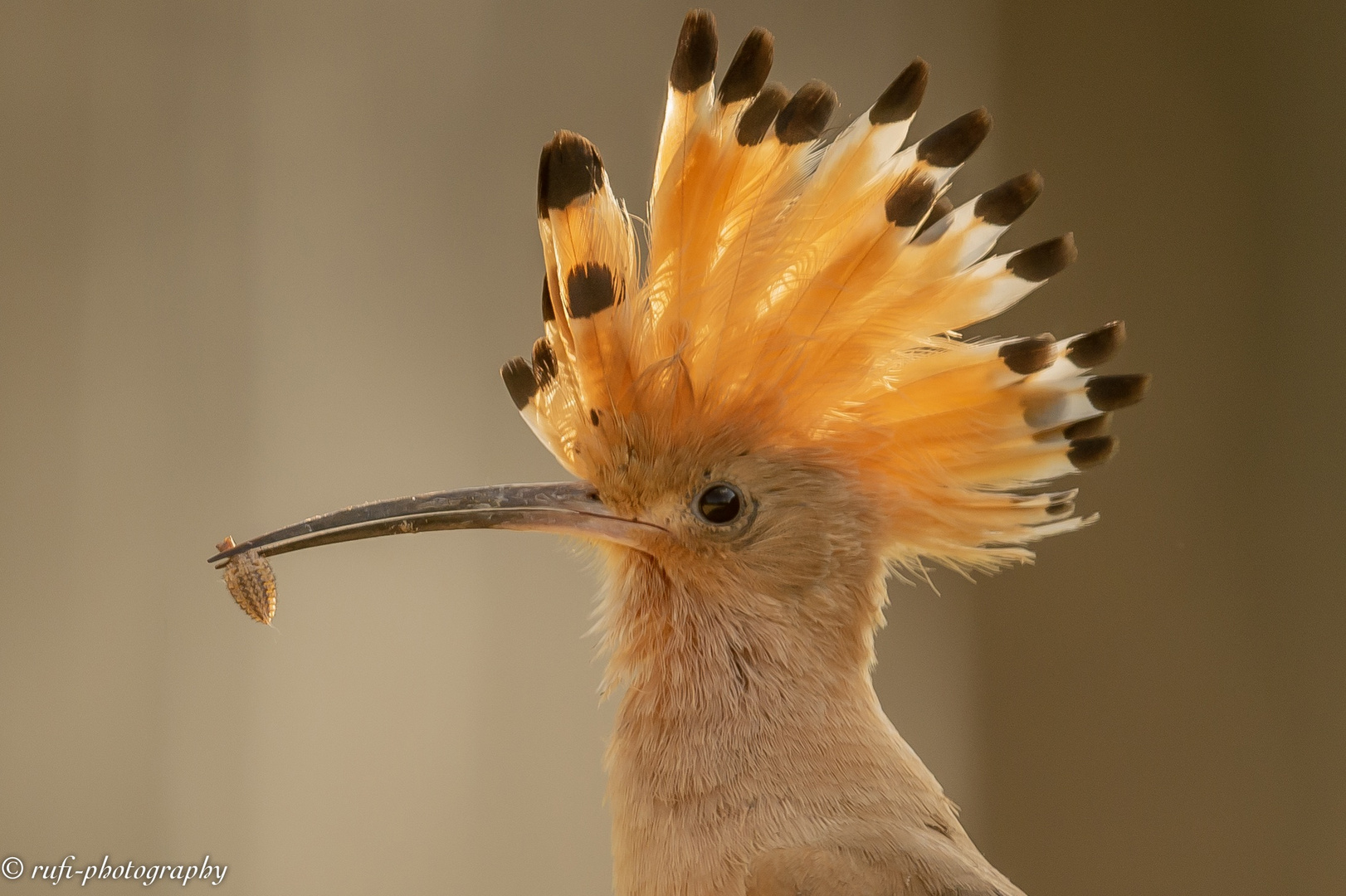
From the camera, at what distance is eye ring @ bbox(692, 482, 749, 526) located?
0.83 meters

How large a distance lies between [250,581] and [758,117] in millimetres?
502

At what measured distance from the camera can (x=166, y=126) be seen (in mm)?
1324

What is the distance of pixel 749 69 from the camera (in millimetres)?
743

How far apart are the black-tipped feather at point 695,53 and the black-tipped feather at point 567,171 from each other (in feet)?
0.26

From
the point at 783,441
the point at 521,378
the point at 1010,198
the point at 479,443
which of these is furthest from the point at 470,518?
the point at 479,443

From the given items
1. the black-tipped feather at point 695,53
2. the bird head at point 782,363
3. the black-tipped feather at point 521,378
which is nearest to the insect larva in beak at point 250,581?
the bird head at point 782,363

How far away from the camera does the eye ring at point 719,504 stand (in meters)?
0.83

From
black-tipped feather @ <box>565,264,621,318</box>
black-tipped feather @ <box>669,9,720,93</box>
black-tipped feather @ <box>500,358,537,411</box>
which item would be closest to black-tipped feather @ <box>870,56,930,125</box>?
black-tipped feather @ <box>669,9,720,93</box>

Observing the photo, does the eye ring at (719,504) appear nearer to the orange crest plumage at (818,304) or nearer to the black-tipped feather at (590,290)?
the orange crest plumage at (818,304)

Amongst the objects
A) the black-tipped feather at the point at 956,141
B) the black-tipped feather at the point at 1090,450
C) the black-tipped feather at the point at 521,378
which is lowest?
the black-tipped feather at the point at 1090,450

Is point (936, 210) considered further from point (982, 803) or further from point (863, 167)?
point (982, 803)

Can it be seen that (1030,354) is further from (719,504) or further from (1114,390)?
(719,504)

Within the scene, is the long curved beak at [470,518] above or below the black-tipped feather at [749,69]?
below

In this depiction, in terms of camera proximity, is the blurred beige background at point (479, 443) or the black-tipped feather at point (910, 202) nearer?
the black-tipped feather at point (910, 202)
